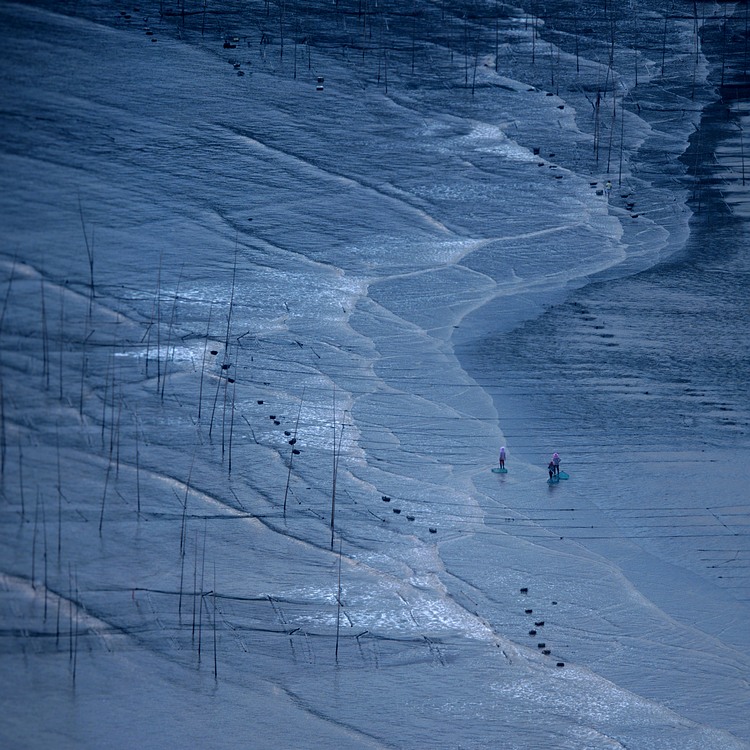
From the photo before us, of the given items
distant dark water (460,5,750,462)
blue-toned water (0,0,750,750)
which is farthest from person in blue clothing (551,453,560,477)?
distant dark water (460,5,750,462)

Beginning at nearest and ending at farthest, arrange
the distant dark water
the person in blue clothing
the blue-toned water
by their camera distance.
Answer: the blue-toned water, the person in blue clothing, the distant dark water

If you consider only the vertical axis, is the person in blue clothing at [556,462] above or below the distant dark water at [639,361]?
below

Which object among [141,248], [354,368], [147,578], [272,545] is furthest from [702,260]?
[147,578]

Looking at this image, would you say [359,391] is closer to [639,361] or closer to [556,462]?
[556,462]

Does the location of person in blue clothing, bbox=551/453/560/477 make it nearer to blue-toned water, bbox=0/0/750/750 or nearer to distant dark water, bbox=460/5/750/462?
blue-toned water, bbox=0/0/750/750

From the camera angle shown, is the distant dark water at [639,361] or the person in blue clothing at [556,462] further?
the distant dark water at [639,361]

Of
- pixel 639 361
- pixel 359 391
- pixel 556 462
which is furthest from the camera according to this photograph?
pixel 639 361

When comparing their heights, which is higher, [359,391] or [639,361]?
[639,361]

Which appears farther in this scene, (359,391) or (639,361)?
(639,361)

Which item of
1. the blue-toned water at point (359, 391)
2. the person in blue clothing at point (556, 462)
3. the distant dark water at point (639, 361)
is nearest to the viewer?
the blue-toned water at point (359, 391)

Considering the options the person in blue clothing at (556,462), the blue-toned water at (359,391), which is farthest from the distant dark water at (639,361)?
the person in blue clothing at (556,462)

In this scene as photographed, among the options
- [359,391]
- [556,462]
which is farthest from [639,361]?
[359,391]

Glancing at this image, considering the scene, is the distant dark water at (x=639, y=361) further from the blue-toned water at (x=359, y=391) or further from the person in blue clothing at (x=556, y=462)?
the person in blue clothing at (x=556, y=462)
